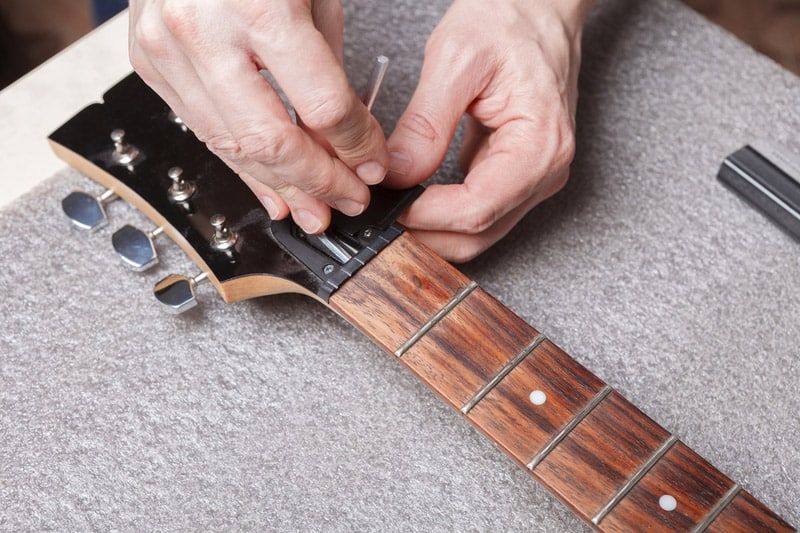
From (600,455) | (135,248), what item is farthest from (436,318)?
(135,248)

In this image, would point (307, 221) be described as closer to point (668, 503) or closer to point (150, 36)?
point (150, 36)

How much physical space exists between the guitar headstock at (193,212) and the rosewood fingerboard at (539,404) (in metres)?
0.03

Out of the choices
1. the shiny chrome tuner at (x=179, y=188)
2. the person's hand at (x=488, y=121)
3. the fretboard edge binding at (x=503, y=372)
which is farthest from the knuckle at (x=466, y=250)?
the shiny chrome tuner at (x=179, y=188)

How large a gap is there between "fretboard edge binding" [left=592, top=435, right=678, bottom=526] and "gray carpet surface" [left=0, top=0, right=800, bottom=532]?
0.08 meters

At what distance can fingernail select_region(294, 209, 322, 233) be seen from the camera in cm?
61

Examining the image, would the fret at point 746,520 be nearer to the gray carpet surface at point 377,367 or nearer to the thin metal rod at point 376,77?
the gray carpet surface at point 377,367

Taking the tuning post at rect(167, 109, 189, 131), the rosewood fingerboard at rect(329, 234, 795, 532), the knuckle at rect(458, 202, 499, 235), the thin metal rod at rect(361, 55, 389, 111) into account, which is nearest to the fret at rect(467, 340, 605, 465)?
the rosewood fingerboard at rect(329, 234, 795, 532)

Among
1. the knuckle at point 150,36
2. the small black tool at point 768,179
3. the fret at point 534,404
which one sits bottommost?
the small black tool at point 768,179

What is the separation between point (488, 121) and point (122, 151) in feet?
0.94

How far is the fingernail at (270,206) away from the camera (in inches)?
24.9

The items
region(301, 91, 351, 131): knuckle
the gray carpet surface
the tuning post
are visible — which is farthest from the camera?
the tuning post

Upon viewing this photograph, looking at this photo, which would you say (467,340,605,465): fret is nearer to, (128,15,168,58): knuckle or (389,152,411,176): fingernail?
(389,152,411,176): fingernail

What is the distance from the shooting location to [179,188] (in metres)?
0.69

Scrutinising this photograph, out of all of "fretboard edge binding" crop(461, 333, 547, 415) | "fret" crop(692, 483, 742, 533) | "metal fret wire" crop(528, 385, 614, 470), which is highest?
"fretboard edge binding" crop(461, 333, 547, 415)
